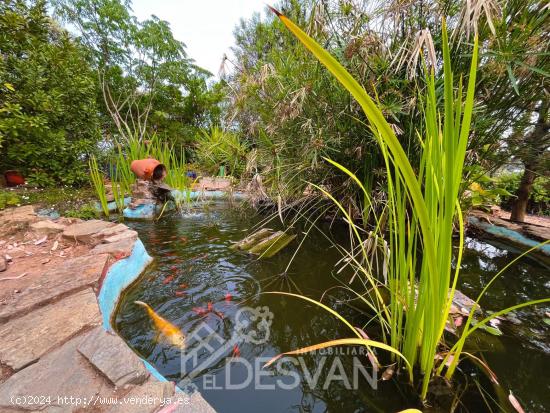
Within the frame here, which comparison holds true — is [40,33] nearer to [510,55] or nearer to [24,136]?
[24,136]

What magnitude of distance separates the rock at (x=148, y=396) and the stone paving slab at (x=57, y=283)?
0.96 m

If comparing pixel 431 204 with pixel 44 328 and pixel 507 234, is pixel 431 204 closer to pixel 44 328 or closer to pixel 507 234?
pixel 44 328

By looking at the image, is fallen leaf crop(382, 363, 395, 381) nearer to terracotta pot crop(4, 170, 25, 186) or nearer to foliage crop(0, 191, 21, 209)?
foliage crop(0, 191, 21, 209)

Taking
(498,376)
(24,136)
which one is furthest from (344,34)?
(24,136)

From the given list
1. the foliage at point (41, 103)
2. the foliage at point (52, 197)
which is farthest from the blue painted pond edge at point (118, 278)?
the foliage at point (41, 103)

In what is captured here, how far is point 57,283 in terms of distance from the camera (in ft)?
5.08

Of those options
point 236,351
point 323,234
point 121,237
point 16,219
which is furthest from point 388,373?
point 16,219

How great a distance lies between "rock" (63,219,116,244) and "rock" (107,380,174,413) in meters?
1.98

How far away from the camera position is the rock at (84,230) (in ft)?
7.81

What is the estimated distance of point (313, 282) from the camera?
6.89 ft

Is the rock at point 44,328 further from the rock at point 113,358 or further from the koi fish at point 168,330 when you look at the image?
the koi fish at point 168,330

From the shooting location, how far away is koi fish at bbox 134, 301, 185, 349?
4.65 feet

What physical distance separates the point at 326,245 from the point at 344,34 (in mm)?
2283

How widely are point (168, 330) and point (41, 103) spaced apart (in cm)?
453
